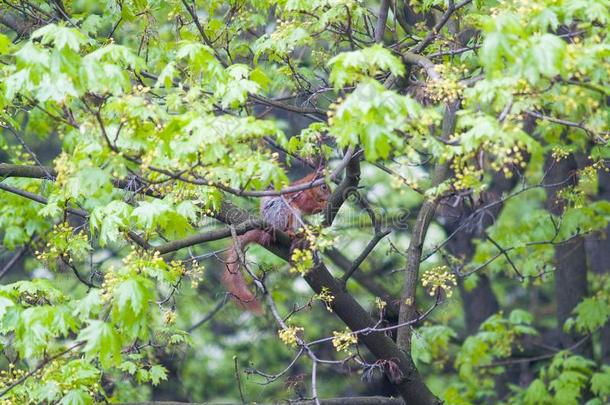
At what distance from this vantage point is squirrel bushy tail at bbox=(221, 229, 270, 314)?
6.49m

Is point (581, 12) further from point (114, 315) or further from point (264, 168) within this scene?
point (114, 315)

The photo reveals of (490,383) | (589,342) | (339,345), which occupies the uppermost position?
(339,345)

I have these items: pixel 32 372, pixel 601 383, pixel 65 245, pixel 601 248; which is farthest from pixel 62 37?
pixel 601 248

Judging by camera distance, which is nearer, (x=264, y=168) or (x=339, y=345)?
(x=264, y=168)

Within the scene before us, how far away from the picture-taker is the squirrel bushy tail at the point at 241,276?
6488mm

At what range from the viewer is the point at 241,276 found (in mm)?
7074

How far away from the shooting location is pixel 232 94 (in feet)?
16.6

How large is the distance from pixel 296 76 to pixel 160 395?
8.97m

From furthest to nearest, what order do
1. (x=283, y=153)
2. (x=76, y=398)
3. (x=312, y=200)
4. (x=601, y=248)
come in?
(x=601, y=248), (x=312, y=200), (x=283, y=153), (x=76, y=398)

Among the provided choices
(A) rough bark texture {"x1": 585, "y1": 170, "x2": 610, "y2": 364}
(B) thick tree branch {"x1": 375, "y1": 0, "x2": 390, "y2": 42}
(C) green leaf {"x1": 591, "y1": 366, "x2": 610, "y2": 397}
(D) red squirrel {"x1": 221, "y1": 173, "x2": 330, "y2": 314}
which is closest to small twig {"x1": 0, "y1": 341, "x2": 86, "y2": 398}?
(D) red squirrel {"x1": 221, "y1": 173, "x2": 330, "y2": 314}

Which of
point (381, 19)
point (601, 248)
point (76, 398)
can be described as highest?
point (381, 19)

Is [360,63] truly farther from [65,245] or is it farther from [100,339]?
[65,245]

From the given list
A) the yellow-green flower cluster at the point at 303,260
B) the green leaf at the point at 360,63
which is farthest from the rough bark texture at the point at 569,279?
the green leaf at the point at 360,63

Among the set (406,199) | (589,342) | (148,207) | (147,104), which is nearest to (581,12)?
(147,104)
